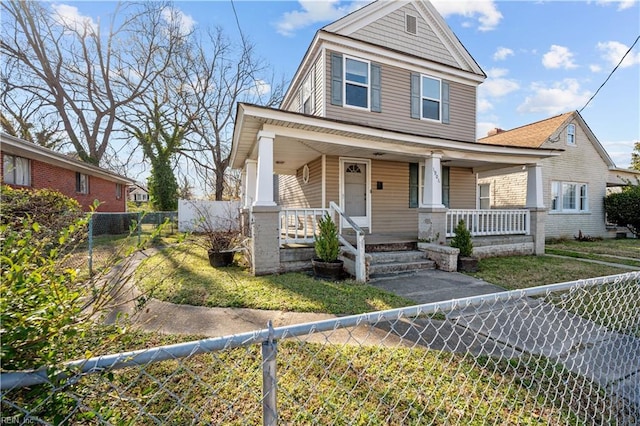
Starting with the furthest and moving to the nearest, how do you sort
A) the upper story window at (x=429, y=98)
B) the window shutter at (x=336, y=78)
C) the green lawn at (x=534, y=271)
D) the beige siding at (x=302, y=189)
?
the upper story window at (x=429, y=98)
the beige siding at (x=302, y=189)
the window shutter at (x=336, y=78)
the green lawn at (x=534, y=271)

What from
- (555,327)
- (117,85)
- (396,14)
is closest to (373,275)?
(555,327)

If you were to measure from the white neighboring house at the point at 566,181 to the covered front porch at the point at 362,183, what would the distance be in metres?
4.28

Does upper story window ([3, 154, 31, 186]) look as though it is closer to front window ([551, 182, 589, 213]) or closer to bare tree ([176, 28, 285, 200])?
bare tree ([176, 28, 285, 200])

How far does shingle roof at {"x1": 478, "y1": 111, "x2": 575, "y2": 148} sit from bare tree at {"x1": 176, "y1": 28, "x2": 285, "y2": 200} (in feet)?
56.4

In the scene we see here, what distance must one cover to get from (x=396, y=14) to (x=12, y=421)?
38.7ft

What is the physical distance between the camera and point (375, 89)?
29.6 feet

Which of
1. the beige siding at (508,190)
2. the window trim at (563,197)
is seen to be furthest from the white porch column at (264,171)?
the window trim at (563,197)

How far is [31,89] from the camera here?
17547 mm

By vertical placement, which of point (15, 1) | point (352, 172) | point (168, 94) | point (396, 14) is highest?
point (15, 1)

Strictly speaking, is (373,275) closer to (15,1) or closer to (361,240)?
(361,240)

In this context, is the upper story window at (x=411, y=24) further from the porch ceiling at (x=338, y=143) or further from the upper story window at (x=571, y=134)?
the upper story window at (x=571, y=134)

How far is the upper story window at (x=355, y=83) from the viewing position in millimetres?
8477

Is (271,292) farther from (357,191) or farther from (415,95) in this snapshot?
(415,95)

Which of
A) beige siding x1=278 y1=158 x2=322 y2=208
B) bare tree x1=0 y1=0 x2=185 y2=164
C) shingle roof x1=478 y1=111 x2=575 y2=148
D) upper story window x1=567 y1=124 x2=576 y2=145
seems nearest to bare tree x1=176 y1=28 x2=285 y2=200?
bare tree x1=0 y1=0 x2=185 y2=164
